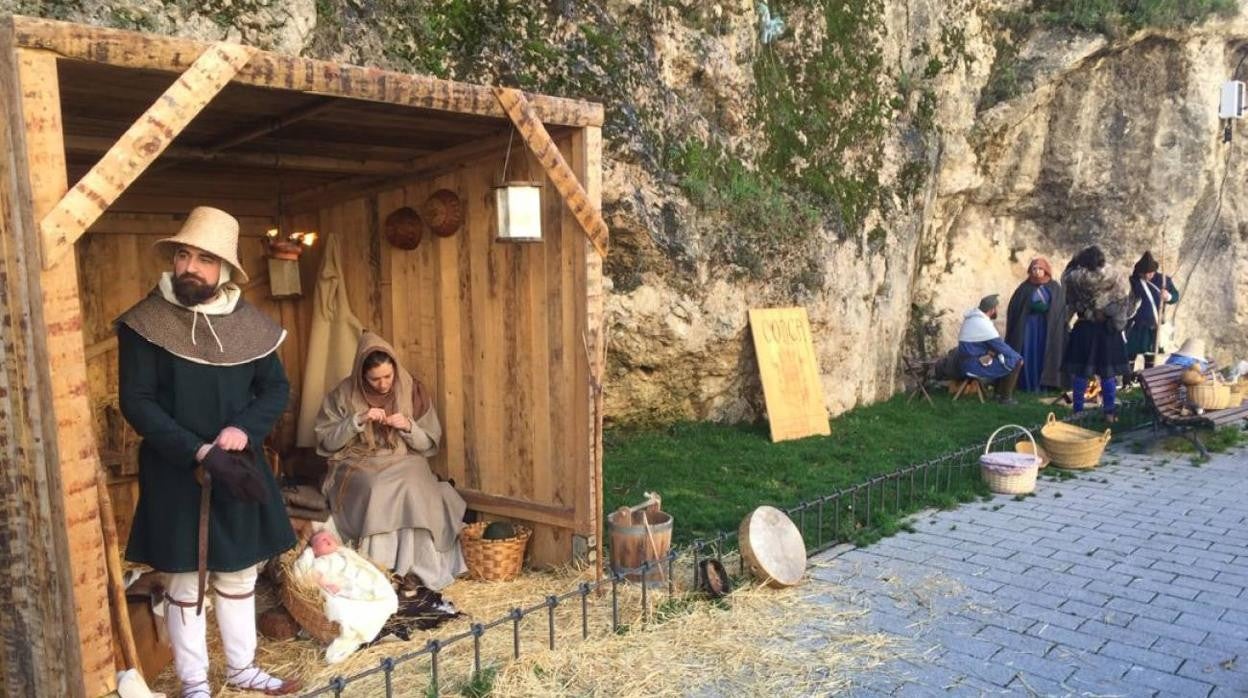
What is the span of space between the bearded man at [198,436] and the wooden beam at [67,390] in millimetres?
422

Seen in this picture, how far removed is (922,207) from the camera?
12.3 metres

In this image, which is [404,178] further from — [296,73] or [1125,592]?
[1125,592]

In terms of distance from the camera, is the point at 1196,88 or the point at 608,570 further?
the point at 1196,88

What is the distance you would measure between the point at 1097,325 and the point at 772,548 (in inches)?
257

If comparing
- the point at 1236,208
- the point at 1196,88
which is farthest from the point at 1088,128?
the point at 1236,208

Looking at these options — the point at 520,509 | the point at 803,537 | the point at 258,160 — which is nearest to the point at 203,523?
the point at 520,509

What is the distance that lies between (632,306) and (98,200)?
236 inches

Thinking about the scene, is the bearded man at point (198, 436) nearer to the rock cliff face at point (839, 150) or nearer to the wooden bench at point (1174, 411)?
the rock cliff face at point (839, 150)

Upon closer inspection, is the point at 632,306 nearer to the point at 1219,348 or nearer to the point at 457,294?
the point at 457,294

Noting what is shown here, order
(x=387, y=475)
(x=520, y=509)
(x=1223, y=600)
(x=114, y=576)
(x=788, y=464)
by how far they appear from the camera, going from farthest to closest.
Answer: (x=788, y=464) < (x=520, y=509) < (x=387, y=475) < (x=1223, y=600) < (x=114, y=576)

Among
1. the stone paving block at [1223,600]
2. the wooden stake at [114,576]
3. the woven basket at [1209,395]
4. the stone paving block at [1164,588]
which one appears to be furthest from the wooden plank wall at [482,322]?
the woven basket at [1209,395]

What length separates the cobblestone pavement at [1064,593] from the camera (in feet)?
13.8

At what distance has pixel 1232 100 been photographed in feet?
49.1

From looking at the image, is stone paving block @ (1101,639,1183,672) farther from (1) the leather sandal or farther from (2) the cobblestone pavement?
(1) the leather sandal
